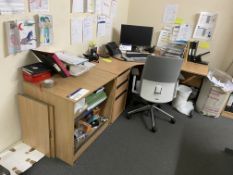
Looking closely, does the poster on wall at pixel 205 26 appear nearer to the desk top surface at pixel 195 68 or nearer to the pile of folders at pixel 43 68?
the desk top surface at pixel 195 68

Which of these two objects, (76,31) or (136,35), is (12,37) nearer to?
(76,31)

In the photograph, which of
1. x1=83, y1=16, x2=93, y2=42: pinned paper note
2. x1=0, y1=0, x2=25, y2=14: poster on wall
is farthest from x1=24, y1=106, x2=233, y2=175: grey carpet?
x1=0, y1=0, x2=25, y2=14: poster on wall

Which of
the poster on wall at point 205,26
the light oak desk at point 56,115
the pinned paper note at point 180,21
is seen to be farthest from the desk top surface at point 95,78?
the pinned paper note at point 180,21

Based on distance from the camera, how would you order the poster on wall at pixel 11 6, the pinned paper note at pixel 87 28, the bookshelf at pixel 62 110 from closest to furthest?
the poster on wall at pixel 11 6 → the bookshelf at pixel 62 110 → the pinned paper note at pixel 87 28

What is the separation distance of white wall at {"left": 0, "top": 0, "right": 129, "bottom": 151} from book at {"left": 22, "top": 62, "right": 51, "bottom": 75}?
0.06m

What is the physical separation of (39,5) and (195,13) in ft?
7.39

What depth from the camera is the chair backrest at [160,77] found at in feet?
6.95

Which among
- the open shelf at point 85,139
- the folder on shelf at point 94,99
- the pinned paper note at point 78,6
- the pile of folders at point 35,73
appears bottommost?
the open shelf at point 85,139

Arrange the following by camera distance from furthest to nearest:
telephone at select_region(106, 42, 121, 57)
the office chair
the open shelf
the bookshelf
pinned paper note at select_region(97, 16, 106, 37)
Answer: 1. telephone at select_region(106, 42, 121, 57)
2. pinned paper note at select_region(97, 16, 106, 37)
3. the office chair
4. the open shelf
5. the bookshelf

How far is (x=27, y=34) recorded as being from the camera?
1697 millimetres

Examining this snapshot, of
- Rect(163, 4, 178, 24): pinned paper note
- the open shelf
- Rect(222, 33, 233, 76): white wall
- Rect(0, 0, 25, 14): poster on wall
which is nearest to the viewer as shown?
Rect(0, 0, 25, 14): poster on wall

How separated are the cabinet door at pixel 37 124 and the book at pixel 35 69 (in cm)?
23

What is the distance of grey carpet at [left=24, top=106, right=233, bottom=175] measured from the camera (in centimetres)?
183

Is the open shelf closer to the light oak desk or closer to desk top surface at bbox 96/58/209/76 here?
the light oak desk
